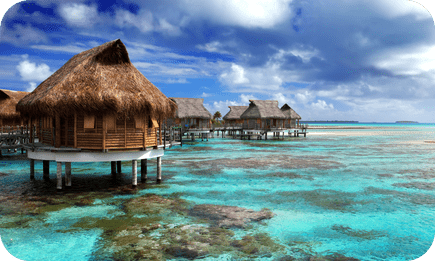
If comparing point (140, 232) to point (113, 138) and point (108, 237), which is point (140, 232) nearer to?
point (108, 237)

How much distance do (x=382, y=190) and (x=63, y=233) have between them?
1360cm

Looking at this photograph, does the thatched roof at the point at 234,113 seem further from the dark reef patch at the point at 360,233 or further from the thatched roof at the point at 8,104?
the dark reef patch at the point at 360,233

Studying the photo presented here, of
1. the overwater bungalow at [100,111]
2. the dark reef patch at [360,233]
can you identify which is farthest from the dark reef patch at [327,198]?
the overwater bungalow at [100,111]

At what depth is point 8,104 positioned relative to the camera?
26016mm

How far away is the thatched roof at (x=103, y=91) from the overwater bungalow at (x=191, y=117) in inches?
1228

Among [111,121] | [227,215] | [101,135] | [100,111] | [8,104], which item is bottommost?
[227,215]

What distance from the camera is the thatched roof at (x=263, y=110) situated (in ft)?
166

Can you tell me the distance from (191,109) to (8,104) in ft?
85.8

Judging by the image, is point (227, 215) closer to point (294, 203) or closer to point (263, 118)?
point (294, 203)

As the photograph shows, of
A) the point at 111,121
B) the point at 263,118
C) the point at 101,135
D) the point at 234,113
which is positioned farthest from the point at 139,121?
the point at 234,113

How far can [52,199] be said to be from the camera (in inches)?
471

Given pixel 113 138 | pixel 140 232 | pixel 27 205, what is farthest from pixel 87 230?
pixel 113 138

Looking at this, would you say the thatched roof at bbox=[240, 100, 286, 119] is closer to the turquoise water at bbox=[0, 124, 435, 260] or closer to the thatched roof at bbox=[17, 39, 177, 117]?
the turquoise water at bbox=[0, 124, 435, 260]

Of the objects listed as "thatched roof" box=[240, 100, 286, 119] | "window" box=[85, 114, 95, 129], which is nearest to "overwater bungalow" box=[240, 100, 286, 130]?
"thatched roof" box=[240, 100, 286, 119]
